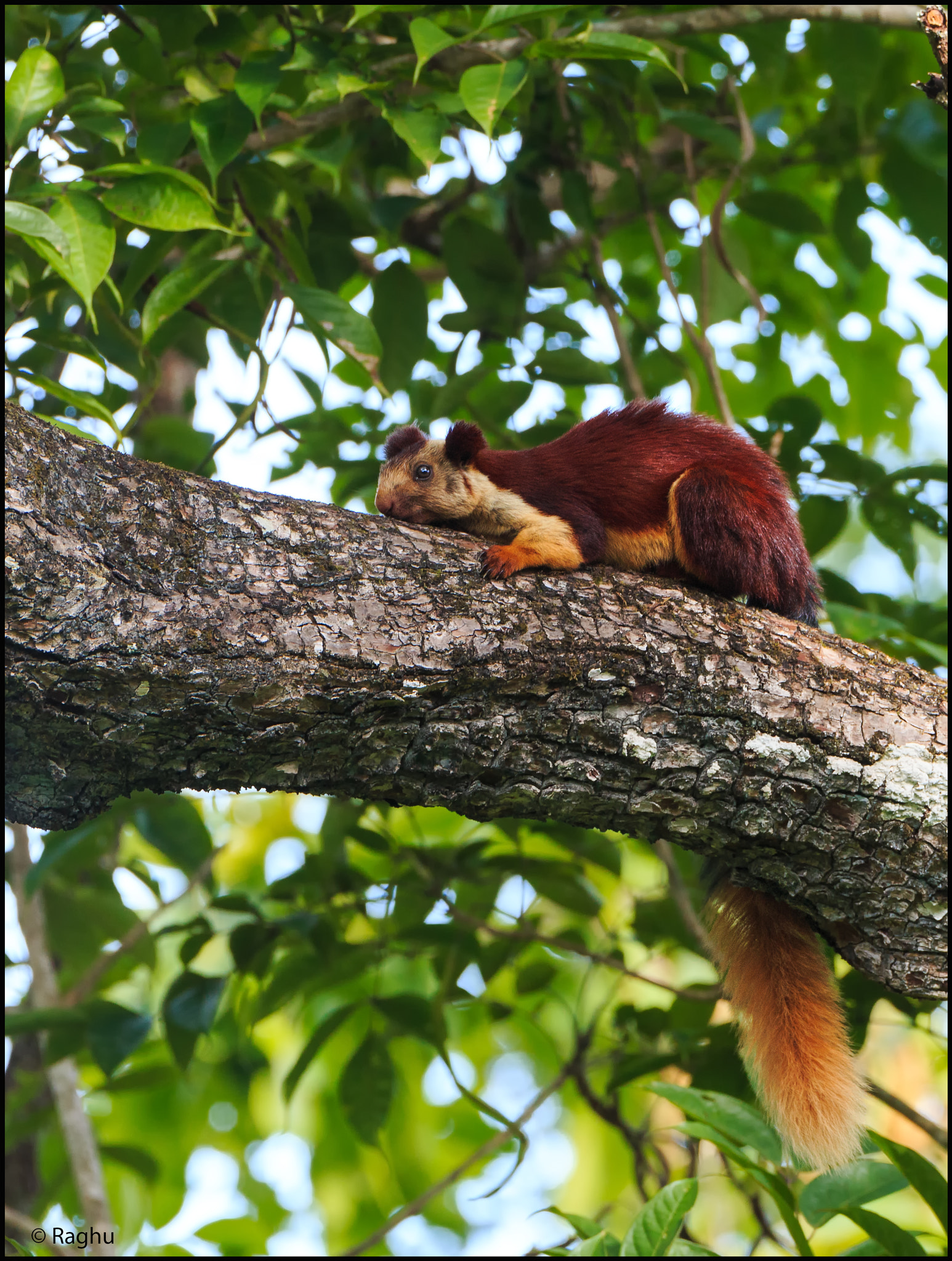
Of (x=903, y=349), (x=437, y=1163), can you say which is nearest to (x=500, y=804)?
(x=903, y=349)

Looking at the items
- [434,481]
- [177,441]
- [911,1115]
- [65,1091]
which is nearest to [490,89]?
[434,481]

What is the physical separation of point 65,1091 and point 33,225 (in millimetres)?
2589

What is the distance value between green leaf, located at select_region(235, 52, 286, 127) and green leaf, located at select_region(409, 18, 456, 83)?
37cm

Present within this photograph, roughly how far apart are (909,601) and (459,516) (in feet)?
6.03

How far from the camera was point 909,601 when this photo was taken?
12.3 ft

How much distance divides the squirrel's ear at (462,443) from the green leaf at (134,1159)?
2.48 meters

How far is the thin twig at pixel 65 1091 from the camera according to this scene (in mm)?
3068

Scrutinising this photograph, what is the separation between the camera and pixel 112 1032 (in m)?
2.91

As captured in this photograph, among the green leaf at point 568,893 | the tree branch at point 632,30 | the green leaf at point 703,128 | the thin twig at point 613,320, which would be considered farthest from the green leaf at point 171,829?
the green leaf at point 703,128

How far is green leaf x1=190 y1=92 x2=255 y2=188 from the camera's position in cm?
246

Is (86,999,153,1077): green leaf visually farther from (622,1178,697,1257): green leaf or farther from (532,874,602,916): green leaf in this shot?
(622,1178,697,1257): green leaf

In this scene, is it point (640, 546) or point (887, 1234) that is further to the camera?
point (640, 546)

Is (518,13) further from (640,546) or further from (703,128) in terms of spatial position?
(640,546)

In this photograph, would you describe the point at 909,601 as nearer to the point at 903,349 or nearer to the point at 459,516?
the point at 903,349
